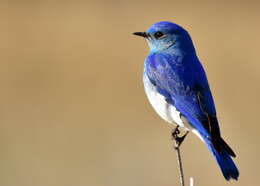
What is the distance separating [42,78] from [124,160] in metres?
1.85

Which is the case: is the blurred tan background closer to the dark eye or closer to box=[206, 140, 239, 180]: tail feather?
the dark eye

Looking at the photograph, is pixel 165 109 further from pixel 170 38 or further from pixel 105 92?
pixel 105 92

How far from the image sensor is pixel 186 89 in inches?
235

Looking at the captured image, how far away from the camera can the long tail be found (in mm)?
5414

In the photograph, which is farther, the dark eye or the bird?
the dark eye

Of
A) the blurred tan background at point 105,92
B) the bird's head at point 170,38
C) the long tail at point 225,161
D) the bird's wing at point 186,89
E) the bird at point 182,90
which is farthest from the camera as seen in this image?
the blurred tan background at point 105,92

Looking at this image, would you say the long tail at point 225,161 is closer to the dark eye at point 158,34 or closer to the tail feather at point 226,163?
the tail feather at point 226,163

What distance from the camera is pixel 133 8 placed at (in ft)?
37.8

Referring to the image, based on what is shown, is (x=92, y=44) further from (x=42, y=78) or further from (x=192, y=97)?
(x=192, y=97)

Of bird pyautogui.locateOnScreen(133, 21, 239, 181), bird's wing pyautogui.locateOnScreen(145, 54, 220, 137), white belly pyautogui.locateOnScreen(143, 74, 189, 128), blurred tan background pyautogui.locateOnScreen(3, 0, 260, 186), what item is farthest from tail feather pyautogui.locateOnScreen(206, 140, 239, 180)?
blurred tan background pyautogui.locateOnScreen(3, 0, 260, 186)

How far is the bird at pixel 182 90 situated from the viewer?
5.58 m

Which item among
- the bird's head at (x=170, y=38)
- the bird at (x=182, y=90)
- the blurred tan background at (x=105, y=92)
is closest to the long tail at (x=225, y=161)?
the bird at (x=182, y=90)

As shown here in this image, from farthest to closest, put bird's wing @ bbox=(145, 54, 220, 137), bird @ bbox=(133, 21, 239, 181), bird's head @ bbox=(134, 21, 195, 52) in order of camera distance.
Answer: bird's head @ bbox=(134, 21, 195, 52) → bird's wing @ bbox=(145, 54, 220, 137) → bird @ bbox=(133, 21, 239, 181)

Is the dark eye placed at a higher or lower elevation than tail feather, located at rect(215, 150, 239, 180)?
higher
